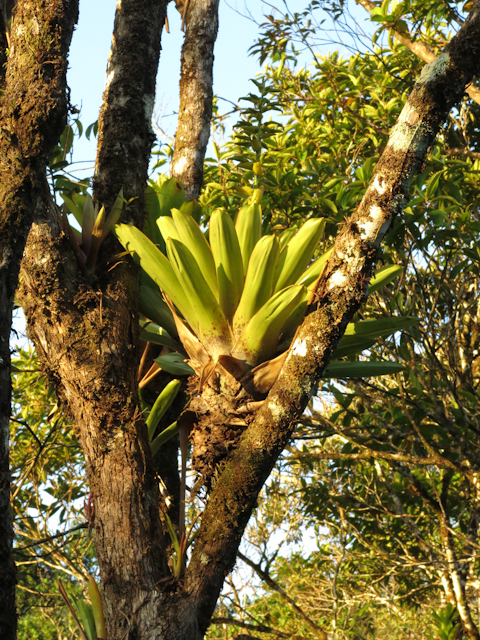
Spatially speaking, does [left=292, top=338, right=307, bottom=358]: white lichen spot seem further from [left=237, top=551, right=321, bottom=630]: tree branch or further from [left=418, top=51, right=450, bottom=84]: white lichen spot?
[left=237, top=551, right=321, bottom=630]: tree branch

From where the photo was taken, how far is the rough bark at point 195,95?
253 cm

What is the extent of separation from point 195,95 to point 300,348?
1.64 m

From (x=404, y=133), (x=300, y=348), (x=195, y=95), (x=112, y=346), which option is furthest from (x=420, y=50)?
(x=112, y=346)

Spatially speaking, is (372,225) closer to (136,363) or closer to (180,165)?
(136,363)

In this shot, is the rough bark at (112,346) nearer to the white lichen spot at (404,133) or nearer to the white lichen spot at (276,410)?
the white lichen spot at (276,410)

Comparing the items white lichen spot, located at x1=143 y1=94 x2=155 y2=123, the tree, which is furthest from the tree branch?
white lichen spot, located at x1=143 y1=94 x2=155 y2=123

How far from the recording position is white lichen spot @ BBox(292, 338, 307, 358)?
1521mm

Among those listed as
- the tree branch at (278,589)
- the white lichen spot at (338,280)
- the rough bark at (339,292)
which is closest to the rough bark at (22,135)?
the rough bark at (339,292)

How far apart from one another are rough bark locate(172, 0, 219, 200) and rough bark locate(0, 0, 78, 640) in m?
0.83

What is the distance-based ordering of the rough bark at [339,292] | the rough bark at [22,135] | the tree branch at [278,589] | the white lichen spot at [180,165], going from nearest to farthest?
1. the rough bark at [22,135]
2. the rough bark at [339,292]
3. the white lichen spot at [180,165]
4. the tree branch at [278,589]

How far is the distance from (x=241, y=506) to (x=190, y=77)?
210 cm

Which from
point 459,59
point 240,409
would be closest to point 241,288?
point 240,409

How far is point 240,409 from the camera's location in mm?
1710

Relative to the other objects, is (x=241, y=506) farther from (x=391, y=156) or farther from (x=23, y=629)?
(x=23, y=629)
